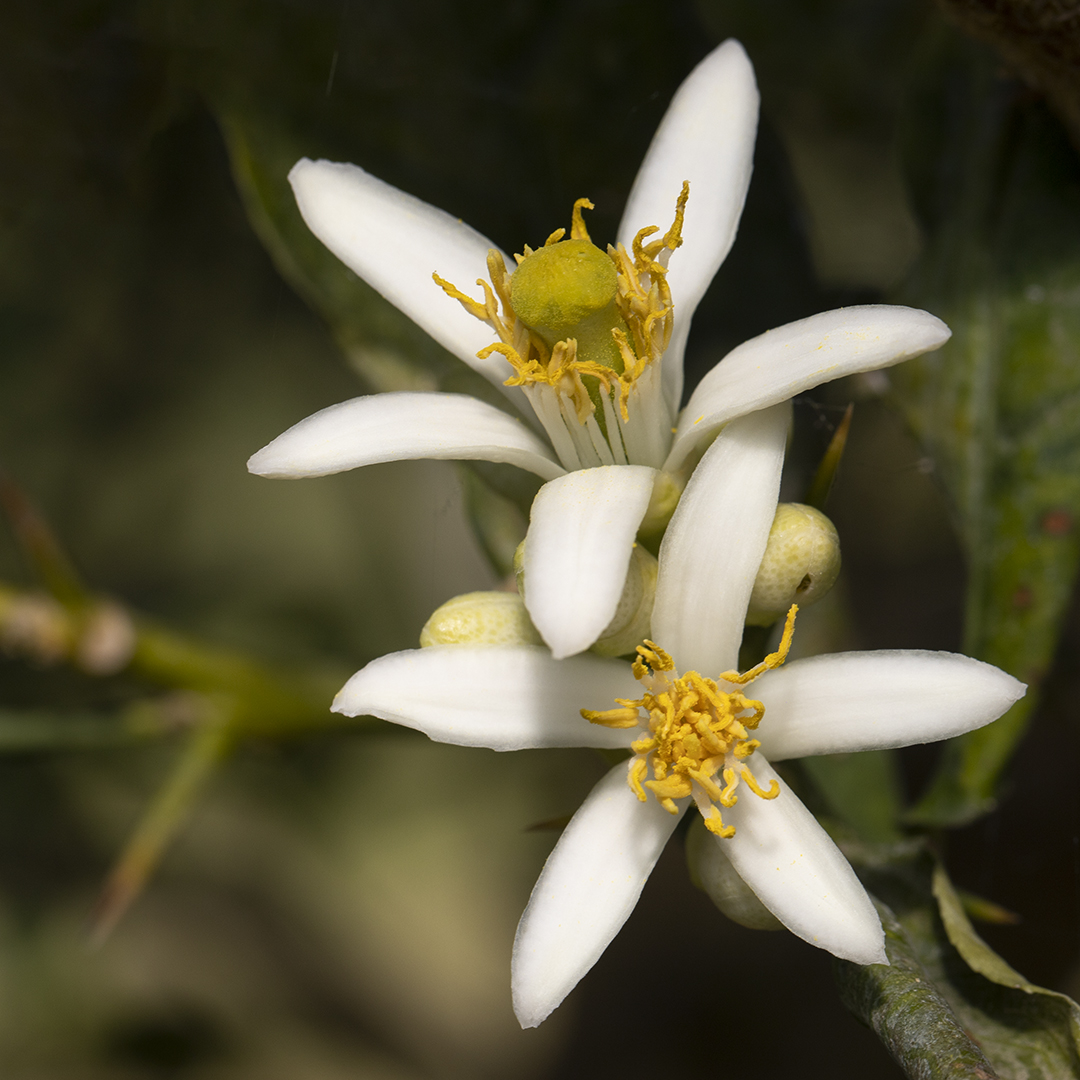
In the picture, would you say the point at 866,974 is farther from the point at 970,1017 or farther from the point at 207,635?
the point at 207,635

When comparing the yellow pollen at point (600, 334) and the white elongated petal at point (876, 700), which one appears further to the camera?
the yellow pollen at point (600, 334)

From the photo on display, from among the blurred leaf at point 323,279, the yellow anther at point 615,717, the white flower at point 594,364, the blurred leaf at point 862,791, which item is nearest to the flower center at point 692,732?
the yellow anther at point 615,717

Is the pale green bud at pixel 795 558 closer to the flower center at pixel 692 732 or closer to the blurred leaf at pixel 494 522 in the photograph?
the flower center at pixel 692 732

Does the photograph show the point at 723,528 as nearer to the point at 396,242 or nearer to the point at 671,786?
the point at 671,786

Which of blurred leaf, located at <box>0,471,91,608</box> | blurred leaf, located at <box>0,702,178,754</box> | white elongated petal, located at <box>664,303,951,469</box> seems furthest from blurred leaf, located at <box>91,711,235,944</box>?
white elongated petal, located at <box>664,303,951,469</box>

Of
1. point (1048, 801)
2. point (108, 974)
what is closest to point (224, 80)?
point (1048, 801)

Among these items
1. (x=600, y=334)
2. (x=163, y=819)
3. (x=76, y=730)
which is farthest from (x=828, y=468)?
(x=76, y=730)

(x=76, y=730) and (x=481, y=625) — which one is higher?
(x=76, y=730)
